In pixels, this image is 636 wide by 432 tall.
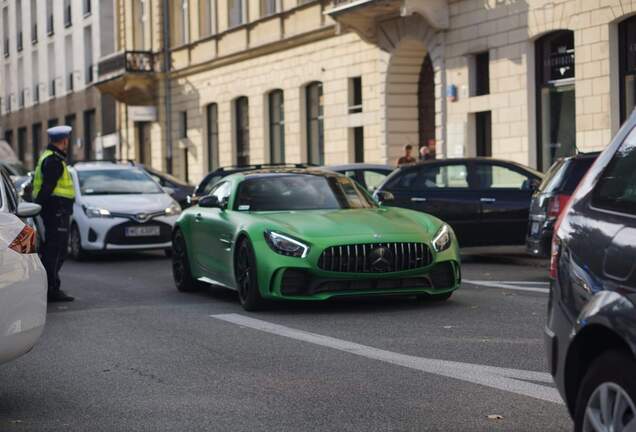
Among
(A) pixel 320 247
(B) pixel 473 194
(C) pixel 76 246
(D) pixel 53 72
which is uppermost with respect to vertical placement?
(D) pixel 53 72

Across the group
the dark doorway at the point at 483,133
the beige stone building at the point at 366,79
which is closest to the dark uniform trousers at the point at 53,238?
the beige stone building at the point at 366,79

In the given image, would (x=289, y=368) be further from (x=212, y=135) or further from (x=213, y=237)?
(x=212, y=135)

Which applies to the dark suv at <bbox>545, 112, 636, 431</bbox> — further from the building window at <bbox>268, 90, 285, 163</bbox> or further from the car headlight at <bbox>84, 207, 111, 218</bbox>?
the building window at <bbox>268, 90, 285, 163</bbox>

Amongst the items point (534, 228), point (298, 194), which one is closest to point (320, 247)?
point (298, 194)

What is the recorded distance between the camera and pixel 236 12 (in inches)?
1619

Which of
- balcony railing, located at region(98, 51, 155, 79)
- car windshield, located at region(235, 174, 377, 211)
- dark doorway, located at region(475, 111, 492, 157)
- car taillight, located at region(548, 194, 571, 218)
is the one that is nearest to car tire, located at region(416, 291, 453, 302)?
car windshield, located at region(235, 174, 377, 211)

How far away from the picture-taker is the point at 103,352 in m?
9.72

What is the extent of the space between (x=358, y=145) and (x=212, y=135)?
10780mm

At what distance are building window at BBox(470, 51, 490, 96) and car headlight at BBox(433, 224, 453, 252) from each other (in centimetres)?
1650

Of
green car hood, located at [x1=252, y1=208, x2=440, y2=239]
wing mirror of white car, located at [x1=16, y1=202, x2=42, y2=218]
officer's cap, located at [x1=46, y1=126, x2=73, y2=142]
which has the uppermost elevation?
officer's cap, located at [x1=46, y1=126, x2=73, y2=142]

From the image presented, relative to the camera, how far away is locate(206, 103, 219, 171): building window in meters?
43.5

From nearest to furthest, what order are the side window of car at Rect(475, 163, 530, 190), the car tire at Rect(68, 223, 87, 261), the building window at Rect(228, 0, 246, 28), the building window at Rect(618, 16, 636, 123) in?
the side window of car at Rect(475, 163, 530, 190) → the car tire at Rect(68, 223, 87, 261) → the building window at Rect(618, 16, 636, 123) → the building window at Rect(228, 0, 246, 28)

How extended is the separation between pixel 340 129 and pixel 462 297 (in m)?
21.4

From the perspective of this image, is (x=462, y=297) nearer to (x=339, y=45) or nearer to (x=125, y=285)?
(x=125, y=285)
